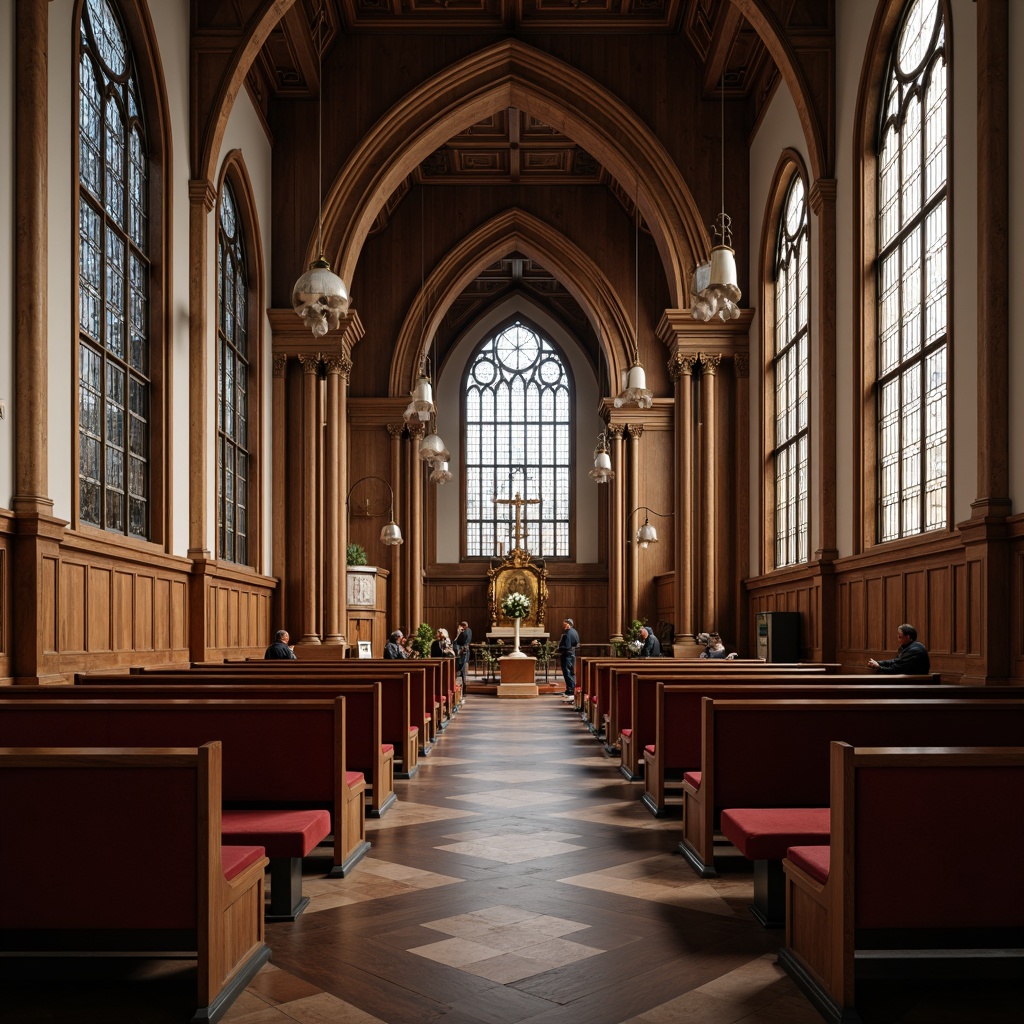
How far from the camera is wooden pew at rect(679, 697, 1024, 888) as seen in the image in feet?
16.2

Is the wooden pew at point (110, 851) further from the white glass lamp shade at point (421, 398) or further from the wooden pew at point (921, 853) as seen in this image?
the white glass lamp shade at point (421, 398)

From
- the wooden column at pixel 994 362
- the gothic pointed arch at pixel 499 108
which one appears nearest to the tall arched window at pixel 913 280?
the wooden column at pixel 994 362

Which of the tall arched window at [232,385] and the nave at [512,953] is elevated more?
the tall arched window at [232,385]

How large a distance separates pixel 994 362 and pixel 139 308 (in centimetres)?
821

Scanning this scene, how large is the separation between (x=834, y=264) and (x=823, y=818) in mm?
9944

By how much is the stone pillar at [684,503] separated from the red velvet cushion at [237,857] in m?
13.5

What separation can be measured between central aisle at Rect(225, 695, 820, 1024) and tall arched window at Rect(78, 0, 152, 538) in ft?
16.4

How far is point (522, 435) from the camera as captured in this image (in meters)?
29.3

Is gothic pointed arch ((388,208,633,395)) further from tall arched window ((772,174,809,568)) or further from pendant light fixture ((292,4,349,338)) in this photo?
pendant light fixture ((292,4,349,338))

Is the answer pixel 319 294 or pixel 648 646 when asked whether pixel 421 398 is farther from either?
pixel 319 294

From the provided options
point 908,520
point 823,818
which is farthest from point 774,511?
point 823,818

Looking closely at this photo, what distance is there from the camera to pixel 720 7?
15.3 metres

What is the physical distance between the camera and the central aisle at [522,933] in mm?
3369

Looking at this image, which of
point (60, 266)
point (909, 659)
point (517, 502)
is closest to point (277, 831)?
point (909, 659)
